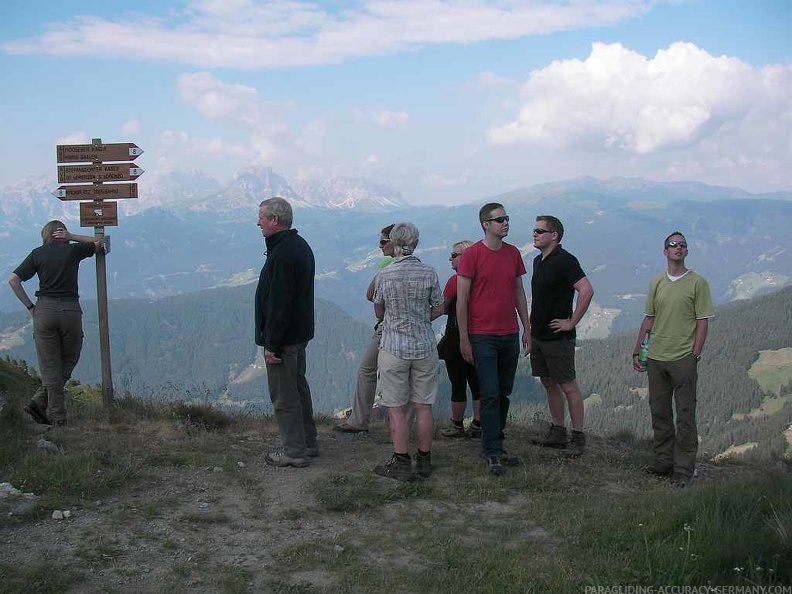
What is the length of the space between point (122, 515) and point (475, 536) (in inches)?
111

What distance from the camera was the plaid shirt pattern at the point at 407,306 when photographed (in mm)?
6117

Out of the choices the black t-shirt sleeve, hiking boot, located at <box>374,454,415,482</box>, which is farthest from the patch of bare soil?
the black t-shirt sleeve

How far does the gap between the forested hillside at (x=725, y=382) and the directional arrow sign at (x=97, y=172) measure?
69588mm

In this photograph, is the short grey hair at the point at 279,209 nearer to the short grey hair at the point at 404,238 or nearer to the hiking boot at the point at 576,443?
the short grey hair at the point at 404,238

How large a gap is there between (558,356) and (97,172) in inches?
238

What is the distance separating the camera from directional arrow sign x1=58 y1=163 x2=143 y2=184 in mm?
8250

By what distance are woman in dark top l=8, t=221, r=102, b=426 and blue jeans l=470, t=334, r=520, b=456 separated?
4648mm

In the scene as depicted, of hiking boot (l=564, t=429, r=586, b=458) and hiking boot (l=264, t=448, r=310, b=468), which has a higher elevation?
hiking boot (l=264, t=448, r=310, b=468)

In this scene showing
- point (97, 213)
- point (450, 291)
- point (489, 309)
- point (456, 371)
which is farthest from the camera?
point (97, 213)

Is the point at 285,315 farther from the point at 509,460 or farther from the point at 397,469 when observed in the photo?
the point at 509,460

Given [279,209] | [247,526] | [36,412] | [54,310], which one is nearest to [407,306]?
[279,209]

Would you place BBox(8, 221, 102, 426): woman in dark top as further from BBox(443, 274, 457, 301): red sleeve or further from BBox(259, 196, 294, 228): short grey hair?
BBox(443, 274, 457, 301): red sleeve

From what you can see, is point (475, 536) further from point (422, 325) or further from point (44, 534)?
point (44, 534)

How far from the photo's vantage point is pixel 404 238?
20.0 ft
